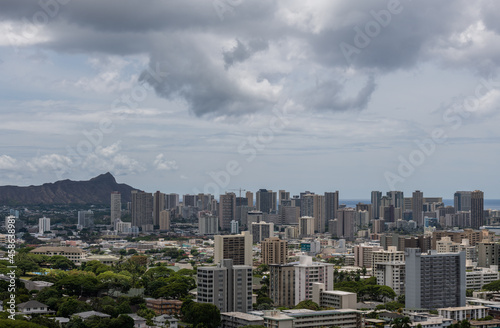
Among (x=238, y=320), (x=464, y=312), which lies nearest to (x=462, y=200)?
(x=464, y=312)

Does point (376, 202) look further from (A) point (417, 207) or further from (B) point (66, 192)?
(B) point (66, 192)

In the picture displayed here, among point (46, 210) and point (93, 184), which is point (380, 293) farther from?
point (93, 184)

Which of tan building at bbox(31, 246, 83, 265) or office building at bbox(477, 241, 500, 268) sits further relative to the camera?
tan building at bbox(31, 246, 83, 265)

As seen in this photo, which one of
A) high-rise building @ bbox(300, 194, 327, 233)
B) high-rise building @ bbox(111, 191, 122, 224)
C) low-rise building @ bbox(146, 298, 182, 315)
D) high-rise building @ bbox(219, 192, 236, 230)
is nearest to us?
low-rise building @ bbox(146, 298, 182, 315)

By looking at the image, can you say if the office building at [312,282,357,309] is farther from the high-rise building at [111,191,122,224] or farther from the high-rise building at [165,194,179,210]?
the high-rise building at [165,194,179,210]

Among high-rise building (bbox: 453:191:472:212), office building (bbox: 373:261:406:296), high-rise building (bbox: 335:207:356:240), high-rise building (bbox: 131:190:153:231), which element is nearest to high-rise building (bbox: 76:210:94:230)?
high-rise building (bbox: 131:190:153:231)

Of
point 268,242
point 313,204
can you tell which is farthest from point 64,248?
point 313,204
